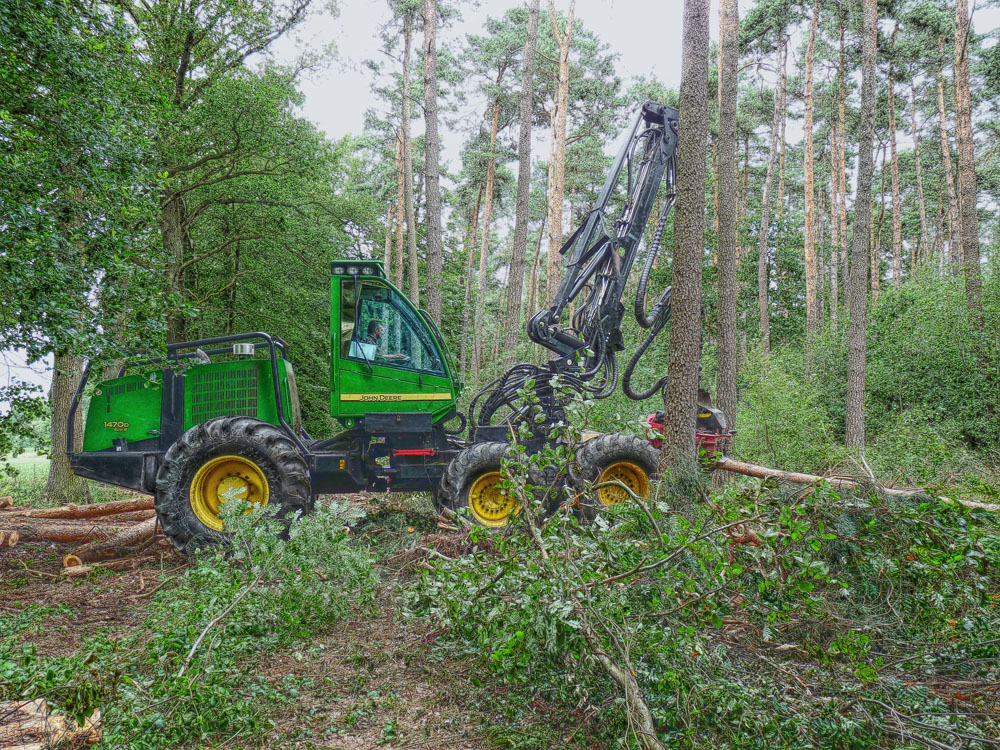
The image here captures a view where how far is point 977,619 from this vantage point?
2977 millimetres

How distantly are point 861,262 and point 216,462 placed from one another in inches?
428

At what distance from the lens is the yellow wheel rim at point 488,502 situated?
20.8 ft

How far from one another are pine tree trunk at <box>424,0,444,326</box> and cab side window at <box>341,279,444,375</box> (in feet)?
16.3

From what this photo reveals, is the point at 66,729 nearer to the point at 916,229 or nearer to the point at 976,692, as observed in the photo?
the point at 976,692

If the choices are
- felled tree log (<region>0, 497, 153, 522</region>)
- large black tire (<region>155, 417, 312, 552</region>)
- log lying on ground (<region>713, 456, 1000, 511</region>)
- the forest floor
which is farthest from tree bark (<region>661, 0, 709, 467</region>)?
felled tree log (<region>0, 497, 153, 522</region>)

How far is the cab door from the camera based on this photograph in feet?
20.9

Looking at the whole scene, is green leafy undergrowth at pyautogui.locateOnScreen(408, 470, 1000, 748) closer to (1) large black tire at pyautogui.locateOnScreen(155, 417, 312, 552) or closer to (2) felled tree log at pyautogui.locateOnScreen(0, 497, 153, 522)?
(1) large black tire at pyautogui.locateOnScreen(155, 417, 312, 552)

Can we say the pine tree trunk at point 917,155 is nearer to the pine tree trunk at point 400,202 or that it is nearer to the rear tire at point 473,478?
the pine tree trunk at point 400,202

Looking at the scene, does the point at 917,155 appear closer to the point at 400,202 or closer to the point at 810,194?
the point at 810,194

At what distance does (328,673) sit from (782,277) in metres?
19.9

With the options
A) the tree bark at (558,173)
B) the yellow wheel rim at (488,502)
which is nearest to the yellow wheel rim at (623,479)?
the yellow wheel rim at (488,502)

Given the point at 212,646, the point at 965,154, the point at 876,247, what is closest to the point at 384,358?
the point at 212,646

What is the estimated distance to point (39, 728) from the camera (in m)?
2.61

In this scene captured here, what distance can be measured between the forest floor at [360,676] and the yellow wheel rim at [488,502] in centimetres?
114
